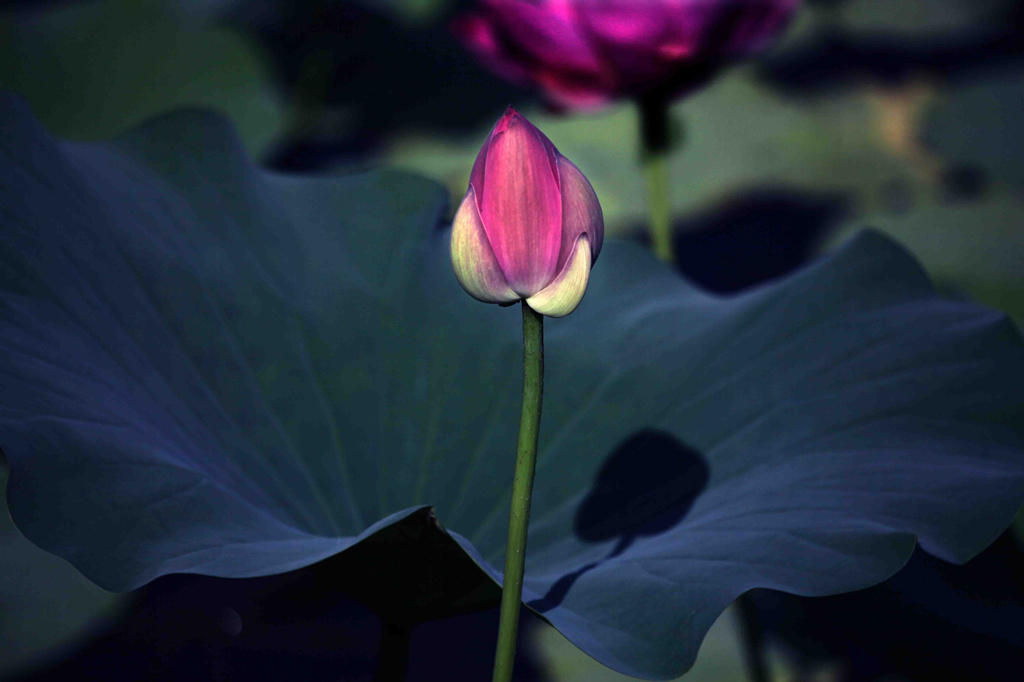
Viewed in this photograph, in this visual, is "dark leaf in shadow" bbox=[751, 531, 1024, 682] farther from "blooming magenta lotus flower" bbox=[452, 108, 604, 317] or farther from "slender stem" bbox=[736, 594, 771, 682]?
"blooming magenta lotus flower" bbox=[452, 108, 604, 317]

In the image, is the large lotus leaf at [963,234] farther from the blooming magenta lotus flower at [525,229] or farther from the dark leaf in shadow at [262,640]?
the blooming magenta lotus flower at [525,229]

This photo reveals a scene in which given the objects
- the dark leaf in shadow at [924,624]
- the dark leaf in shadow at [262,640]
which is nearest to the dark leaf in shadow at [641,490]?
the dark leaf in shadow at [262,640]

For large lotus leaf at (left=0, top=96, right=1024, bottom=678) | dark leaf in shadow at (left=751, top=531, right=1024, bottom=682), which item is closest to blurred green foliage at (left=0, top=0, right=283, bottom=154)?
large lotus leaf at (left=0, top=96, right=1024, bottom=678)

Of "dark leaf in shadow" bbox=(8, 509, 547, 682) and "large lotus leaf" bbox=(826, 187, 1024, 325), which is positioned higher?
"large lotus leaf" bbox=(826, 187, 1024, 325)

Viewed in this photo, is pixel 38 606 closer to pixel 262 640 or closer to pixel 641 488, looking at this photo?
pixel 262 640

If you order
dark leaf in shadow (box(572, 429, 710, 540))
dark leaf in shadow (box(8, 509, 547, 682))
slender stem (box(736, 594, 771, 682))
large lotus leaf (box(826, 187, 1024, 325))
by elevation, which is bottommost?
dark leaf in shadow (box(8, 509, 547, 682))

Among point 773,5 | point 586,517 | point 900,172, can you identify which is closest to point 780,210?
point 900,172
